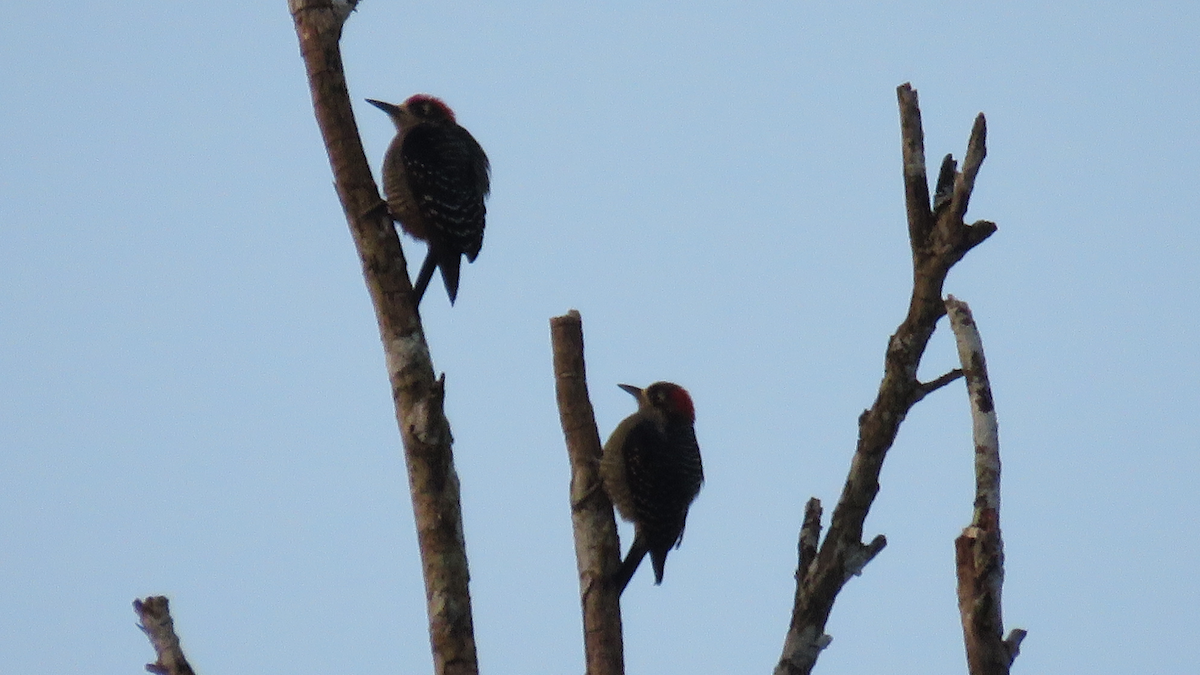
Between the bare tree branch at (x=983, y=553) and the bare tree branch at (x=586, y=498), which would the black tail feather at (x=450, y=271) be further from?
the bare tree branch at (x=983, y=553)

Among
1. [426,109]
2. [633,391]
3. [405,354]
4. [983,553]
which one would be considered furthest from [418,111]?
[983,553]

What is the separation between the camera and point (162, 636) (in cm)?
500

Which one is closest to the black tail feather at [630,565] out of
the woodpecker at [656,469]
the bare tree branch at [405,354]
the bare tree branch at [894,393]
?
the woodpecker at [656,469]

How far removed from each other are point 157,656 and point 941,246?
338 cm

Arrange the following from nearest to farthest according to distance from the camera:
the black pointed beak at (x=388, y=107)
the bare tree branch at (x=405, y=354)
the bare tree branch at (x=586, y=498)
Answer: the bare tree branch at (x=405, y=354) → the bare tree branch at (x=586, y=498) → the black pointed beak at (x=388, y=107)

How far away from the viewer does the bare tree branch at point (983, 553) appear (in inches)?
199

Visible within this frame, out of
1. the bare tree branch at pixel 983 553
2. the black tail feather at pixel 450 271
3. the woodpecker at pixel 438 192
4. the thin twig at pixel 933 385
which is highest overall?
the woodpecker at pixel 438 192

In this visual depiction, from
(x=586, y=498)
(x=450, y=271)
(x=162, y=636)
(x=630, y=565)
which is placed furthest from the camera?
(x=450, y=271)

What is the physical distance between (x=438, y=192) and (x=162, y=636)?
3741 mm

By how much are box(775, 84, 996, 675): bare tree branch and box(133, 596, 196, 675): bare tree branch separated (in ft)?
7.58

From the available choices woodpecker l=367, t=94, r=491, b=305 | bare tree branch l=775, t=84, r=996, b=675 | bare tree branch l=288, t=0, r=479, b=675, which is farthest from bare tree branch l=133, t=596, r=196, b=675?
woodpecker l=367, t=94, r=491, b=305

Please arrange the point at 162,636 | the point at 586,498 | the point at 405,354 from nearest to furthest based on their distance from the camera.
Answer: the point at 162,636 < the point at 405,354 < the point at 586,498

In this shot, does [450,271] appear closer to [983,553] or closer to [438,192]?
[438,192]

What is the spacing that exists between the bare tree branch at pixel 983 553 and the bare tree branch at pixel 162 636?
2.74 meters
